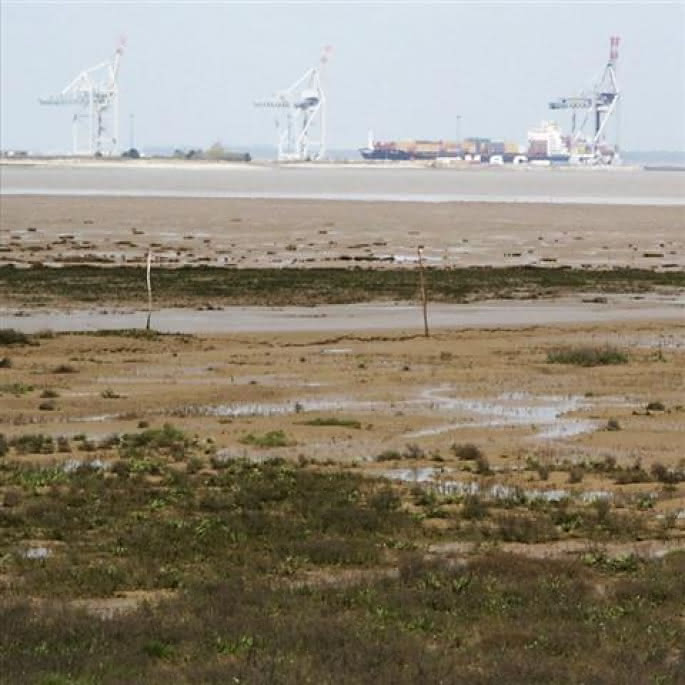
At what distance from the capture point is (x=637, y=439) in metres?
20.6

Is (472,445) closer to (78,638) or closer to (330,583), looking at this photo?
(330,583)

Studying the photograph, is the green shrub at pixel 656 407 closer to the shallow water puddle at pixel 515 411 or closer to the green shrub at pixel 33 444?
the shallow water puddle at pixel 515 411

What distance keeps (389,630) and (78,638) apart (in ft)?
6.40

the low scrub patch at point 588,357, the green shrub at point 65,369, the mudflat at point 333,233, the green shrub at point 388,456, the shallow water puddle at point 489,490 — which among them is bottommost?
the mudflat at point 333,233

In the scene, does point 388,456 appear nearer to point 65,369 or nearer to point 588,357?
point 65,369

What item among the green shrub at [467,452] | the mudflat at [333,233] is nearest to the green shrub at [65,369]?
the green shrub at [467,452]

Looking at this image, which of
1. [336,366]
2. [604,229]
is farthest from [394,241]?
[336,366]

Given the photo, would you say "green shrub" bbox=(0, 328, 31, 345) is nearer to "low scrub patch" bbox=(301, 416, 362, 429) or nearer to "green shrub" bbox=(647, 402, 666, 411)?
"low scrub patch" bbox=(301, 416, 362, 429)

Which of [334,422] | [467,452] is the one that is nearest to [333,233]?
[334,422]

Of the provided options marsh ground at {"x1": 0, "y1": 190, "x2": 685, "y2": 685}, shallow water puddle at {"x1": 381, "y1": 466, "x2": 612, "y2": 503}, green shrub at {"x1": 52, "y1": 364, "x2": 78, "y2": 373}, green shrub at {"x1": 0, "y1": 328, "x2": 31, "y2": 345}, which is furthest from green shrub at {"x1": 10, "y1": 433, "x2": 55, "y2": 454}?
green shrub at {"x1": 0, "y1": 328, "x2": 31, "y2": 345}

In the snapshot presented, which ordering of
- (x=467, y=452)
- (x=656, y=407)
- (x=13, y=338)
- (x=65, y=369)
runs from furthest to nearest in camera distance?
1. (x=13, y=338)
2. (x=65, y=369)
3. (x=656, y=407)
4. (x=467, y=452)

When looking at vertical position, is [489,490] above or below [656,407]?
above

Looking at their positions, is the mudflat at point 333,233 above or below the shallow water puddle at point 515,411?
below

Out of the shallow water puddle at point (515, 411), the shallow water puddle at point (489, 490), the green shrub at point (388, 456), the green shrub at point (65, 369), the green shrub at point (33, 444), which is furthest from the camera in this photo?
the green shrub at point (65, 369)
